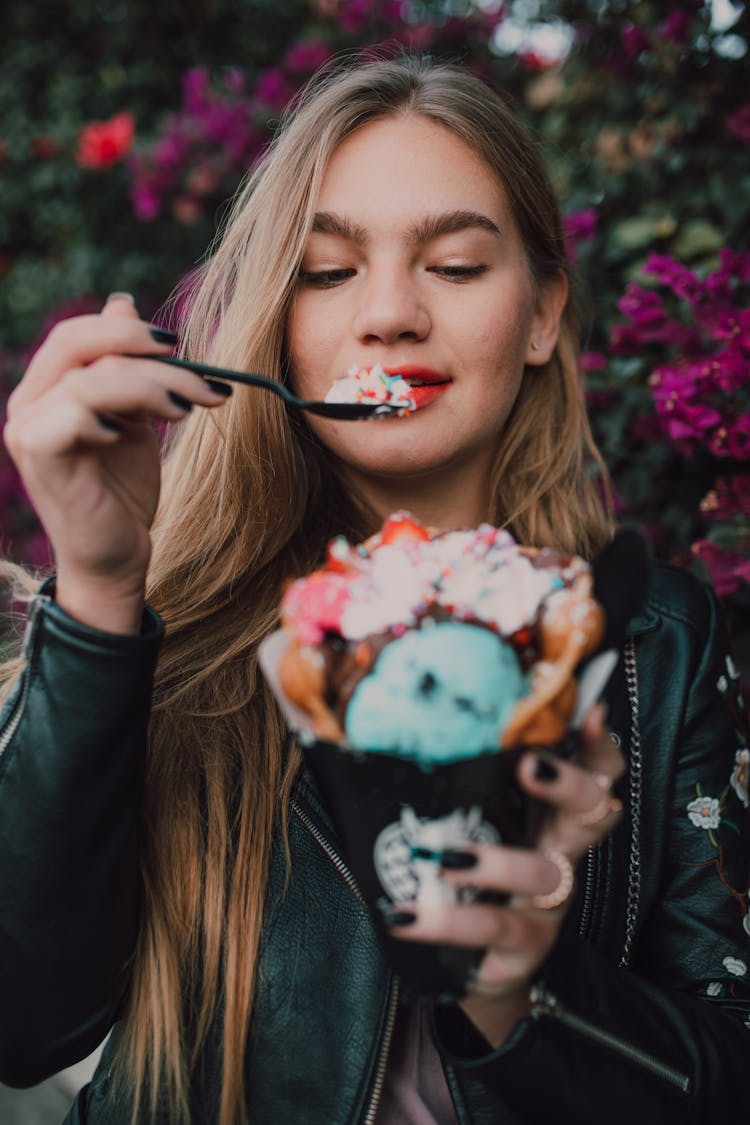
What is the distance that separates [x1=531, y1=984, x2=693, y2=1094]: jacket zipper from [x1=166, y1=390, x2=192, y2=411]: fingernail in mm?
801

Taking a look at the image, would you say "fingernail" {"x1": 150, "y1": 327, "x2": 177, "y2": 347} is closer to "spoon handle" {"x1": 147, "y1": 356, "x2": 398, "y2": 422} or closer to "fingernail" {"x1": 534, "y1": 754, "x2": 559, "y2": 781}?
"spoon handle" {"x1": 147, "y1": 356, "x2": 398, "y2": 422}

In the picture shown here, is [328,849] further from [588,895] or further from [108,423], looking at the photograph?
[108,423]

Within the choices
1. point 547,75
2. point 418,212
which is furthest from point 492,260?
point 547,75

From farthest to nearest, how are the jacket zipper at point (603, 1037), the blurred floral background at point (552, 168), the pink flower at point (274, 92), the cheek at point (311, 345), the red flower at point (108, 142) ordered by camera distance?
the red flower at point (108, 142) → the pink flower at point (274, 92) → the blurred floral background at point (552, 168) → the cheek at point (311, 345) → the jacket zipper at point (603, 1037)

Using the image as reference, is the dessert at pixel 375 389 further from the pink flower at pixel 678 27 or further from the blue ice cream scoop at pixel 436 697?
the pink flower at pixel 678 27

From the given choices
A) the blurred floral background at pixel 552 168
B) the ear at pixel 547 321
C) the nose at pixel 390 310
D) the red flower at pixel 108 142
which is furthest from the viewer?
the red flower at pixel 108 142

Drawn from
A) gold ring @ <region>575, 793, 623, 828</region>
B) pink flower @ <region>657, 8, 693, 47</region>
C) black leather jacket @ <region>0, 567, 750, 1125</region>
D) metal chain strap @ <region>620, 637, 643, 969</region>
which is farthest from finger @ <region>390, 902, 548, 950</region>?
pink flower @ <region>657, 8, 693, 47</region>

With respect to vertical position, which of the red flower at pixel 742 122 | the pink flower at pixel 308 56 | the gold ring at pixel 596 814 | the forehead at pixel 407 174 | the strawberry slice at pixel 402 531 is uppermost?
the pink flower at pixel 308 56

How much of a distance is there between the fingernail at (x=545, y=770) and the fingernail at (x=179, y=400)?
59cm

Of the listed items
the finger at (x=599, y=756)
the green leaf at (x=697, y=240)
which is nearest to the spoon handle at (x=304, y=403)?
the finger at (x=599, y=756)

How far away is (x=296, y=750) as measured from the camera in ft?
5.24

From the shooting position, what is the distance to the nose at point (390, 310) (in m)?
1.51

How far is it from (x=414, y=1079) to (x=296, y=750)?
52 cm

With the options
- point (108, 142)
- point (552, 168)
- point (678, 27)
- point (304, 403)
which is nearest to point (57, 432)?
point (304, 403)
